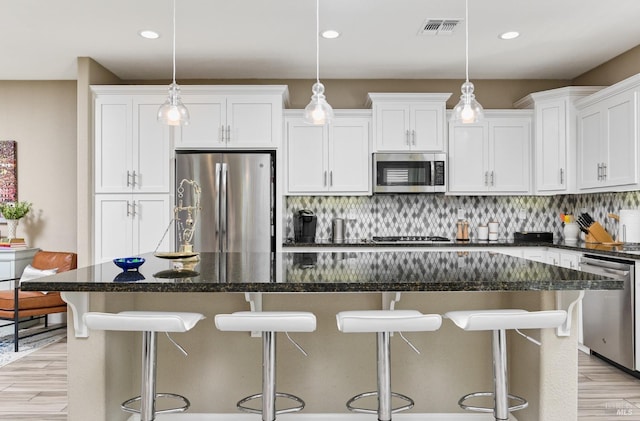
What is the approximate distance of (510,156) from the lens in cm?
497

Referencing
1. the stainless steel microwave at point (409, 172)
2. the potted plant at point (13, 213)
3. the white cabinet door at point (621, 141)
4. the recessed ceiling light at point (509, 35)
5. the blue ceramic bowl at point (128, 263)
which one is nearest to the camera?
the blue ceramic bowl at point (128, 263)

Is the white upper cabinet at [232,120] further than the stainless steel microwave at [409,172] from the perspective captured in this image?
No

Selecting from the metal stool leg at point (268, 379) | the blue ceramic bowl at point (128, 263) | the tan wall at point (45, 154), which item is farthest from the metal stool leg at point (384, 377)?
the tan wall at point (45, 154)

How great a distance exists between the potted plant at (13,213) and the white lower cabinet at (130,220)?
116cm

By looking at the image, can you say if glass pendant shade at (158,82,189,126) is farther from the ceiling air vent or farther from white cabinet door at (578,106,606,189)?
white cabinet door at (578,106,606,189)

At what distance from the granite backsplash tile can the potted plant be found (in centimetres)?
278

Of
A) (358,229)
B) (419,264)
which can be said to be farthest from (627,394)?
(358,229)

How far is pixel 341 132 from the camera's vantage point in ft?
16.2

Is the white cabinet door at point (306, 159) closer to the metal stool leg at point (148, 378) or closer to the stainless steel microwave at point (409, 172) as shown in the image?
the stainless steel microwave at point (409, 172)

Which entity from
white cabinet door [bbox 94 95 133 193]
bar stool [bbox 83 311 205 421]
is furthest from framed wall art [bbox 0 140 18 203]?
bar stool [bbox 83 311 205 421]

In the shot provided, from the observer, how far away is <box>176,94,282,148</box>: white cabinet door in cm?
462

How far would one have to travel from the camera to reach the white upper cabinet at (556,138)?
4695mm

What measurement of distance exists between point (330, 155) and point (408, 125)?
84 centimetres

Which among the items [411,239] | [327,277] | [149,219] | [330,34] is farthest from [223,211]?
[327,277]
